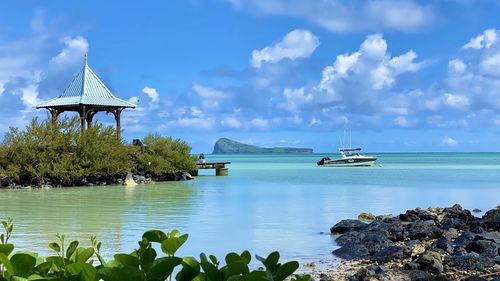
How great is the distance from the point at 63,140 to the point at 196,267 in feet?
114

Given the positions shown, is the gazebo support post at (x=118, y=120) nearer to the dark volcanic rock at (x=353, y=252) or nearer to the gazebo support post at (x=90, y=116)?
the gazebo support post at (x=90, y=116)

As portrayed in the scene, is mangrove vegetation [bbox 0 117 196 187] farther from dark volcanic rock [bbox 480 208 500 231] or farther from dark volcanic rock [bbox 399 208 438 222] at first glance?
dark volcanic rock [bbox 480 208 500 231]

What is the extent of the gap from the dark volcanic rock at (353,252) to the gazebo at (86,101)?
1040 inches

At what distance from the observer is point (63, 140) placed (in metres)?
34.8

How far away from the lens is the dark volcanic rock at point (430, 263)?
8.92 meters

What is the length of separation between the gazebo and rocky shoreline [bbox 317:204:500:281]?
77.7 ft

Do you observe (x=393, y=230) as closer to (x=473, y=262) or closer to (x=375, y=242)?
(x=375, y=242)

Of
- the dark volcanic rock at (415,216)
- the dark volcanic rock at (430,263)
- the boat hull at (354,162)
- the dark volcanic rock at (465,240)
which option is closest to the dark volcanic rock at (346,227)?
the dark volcanic rock at (415,216)

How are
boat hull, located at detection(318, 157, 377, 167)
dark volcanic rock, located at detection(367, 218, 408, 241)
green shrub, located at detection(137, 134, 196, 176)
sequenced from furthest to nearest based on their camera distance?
boat hull, located at detection(318, 157, 377, 167) < green shrub, located at detection(137, 134, 196, 176) < dark volcanic rock, located at detection(367, 218, 408, 241)

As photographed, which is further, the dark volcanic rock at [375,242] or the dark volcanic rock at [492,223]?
the dark volcanic rock at [492,223]

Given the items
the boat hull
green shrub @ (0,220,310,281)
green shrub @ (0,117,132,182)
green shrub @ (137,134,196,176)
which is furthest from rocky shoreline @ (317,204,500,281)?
the boat hull

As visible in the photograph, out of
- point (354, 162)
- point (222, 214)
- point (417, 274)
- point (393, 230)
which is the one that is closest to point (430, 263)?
point (417, 274)

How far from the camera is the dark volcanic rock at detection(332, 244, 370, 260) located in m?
11.1

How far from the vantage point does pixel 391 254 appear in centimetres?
1057
